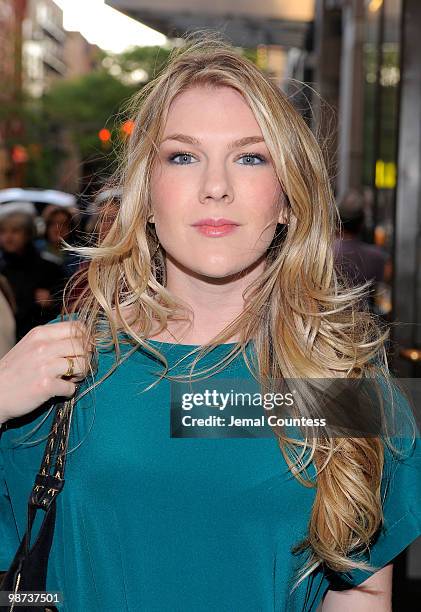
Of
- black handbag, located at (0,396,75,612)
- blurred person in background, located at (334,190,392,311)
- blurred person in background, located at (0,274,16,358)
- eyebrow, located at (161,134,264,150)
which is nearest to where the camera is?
black handbag, located at (0,396,75,612)

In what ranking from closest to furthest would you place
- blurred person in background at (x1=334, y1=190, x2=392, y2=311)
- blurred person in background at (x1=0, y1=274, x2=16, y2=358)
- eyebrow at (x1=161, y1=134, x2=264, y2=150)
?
eyebrow at (x1=161, y1=134, x2=264, y2=150), blurred person in background at (x1=0, y1=274, x2=16, y2=358), blurred person in background at (x1=334, y1=190, x2=392, y2=311)

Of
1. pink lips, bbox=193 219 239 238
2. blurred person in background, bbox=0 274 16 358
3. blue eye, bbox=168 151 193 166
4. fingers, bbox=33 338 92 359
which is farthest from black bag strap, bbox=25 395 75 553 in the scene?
blurred person in background, bbox=0 274 16 358

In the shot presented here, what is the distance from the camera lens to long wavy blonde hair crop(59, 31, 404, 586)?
1883 mm

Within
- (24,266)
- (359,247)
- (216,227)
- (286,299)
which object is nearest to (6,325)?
(24,266)

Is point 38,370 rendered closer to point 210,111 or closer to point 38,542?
point 38,542

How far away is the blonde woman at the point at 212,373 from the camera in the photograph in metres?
1.81

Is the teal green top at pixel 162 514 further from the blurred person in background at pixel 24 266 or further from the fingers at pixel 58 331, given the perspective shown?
the blurred person in background at pixel 24 266

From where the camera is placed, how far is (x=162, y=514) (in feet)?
5.90

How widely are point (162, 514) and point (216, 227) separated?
0.55 metres

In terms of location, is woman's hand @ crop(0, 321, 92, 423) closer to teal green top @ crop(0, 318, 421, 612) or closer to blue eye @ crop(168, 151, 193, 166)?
teal green top @ crop(0, 318, 421, 612)

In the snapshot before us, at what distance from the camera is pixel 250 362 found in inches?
77.7

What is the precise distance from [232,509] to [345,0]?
44.6 ft

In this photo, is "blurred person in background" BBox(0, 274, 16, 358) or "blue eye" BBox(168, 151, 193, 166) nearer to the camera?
"blue eye" BBox(168, 151, 193, 166)

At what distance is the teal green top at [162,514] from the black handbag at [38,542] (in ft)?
0.10
